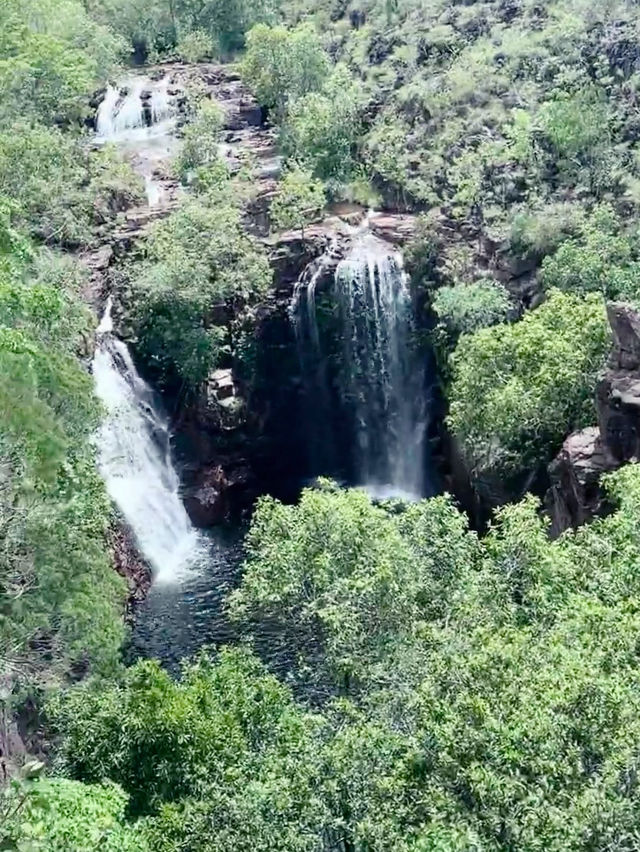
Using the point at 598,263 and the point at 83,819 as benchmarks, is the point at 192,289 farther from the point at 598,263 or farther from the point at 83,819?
the point at 83,819

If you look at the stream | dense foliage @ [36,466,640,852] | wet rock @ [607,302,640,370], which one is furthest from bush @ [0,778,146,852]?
the stream

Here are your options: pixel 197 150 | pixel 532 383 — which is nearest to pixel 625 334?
pixel 532 383

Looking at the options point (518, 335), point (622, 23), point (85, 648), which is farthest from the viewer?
point (622, 23)

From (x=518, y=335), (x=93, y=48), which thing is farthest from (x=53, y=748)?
(x=93, y=48)

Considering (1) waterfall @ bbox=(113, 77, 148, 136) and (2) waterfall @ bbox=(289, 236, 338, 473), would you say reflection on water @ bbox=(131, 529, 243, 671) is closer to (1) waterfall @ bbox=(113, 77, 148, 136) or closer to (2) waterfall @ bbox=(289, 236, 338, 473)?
(2) waterfall @ bbox=(289, 236, 338, 473)

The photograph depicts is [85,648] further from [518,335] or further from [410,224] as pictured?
[410,224]
